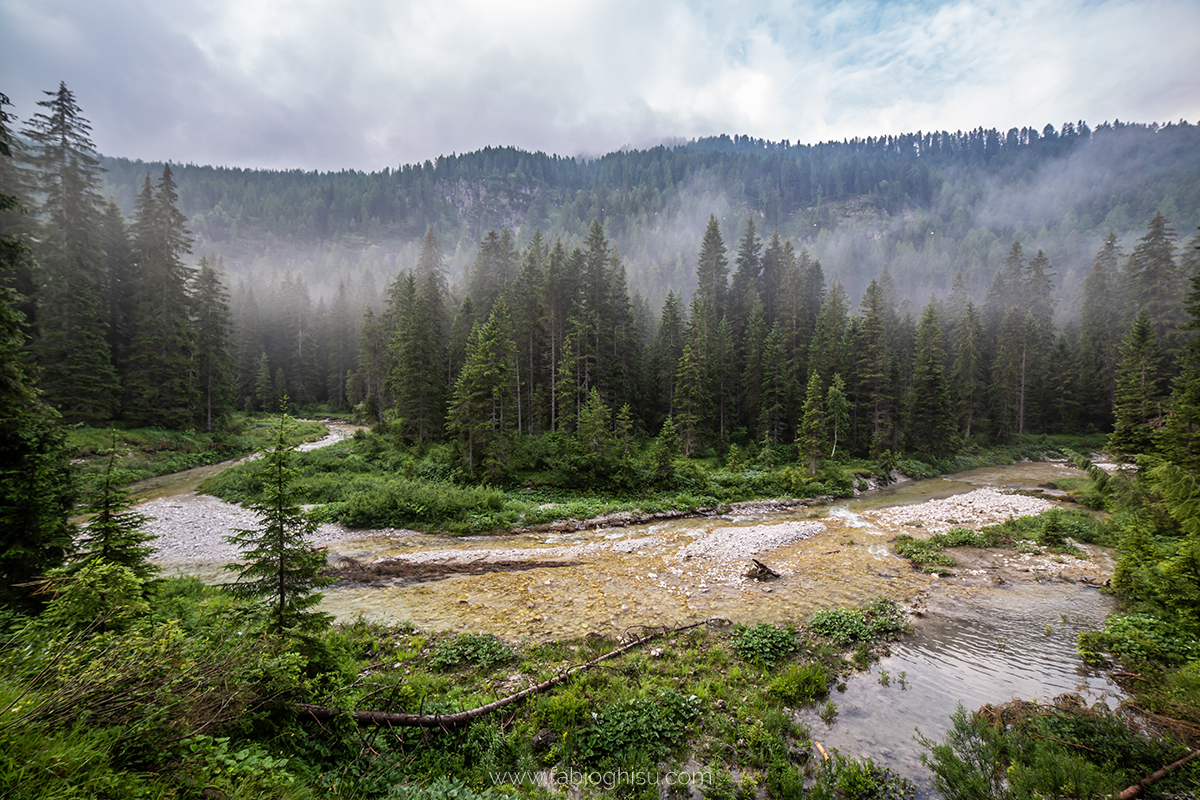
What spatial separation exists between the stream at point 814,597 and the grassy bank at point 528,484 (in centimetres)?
164

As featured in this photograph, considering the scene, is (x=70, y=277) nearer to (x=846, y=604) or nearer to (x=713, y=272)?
(x=846, y=604)

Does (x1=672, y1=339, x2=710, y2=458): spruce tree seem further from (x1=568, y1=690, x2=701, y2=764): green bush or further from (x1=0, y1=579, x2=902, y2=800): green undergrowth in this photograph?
(x1=568, y1=690, x2=701, y2=764): green bush

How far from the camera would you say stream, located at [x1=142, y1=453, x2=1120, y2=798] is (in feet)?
28.6

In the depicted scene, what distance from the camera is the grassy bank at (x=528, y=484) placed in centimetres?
2275

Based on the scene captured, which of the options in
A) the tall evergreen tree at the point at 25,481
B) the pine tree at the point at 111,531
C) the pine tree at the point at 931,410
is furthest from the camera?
the pine tree at the point at 931,410

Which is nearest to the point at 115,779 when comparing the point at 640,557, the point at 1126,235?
the point at 640,557

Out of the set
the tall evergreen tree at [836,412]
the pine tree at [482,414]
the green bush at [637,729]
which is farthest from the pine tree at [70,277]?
the tall evergreen tree at [836,412]

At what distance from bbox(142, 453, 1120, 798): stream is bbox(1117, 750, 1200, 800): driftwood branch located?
7.58ft

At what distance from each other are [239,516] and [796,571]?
26970mm

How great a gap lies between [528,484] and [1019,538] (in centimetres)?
2632

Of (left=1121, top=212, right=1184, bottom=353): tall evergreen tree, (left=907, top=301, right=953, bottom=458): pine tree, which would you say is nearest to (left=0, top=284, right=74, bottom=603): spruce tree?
(left=907, top=301, right=953, bottom=458): pine tree

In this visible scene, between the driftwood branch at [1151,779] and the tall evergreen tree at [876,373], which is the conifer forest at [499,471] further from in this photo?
the tall evergreen tree at [876,373]

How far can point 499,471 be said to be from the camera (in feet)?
95.9

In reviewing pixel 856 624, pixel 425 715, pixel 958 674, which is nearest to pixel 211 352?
pixel 425 715
